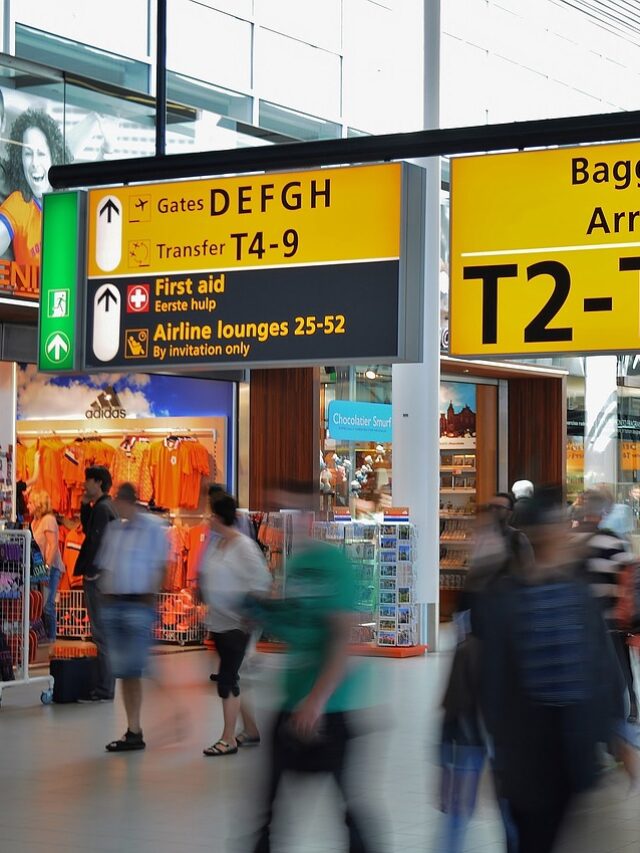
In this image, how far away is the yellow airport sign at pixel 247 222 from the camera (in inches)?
312

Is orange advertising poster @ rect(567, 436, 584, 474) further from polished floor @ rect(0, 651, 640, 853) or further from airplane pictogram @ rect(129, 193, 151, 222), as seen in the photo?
airplane pictogram @ rect(129, 193, 151, 222)

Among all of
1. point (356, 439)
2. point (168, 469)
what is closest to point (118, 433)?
point (168, 469)

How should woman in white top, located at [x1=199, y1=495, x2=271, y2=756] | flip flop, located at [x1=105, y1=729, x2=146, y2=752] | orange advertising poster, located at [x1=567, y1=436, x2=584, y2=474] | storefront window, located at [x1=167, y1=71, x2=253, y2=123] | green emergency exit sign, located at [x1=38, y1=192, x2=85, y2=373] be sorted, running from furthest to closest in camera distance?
orange advertising poster, located at [x1=567, y1=436, x2=584, y2=474], storefront window, located at [x1=167, y1=71, x2=253, y2=123], flip flop, located at [x1=105, y1=729, x2=146, y2=752], woman in white top, located at [x1=199, y1=495, x2=271, y2=756], green emergency exit sign, located at [x1=38, y1=192, x2=85, y2=373]

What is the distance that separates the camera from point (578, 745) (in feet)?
15.6

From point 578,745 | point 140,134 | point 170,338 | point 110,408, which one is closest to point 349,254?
point 170,338

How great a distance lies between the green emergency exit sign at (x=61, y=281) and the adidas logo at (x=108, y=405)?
9255 mm

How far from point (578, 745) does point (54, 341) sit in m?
4.98

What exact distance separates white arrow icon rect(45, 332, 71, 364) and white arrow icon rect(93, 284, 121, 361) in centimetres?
18

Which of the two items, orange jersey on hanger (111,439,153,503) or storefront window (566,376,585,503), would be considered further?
storefront window (566,376,585,503)

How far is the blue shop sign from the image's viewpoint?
1913 centimetres

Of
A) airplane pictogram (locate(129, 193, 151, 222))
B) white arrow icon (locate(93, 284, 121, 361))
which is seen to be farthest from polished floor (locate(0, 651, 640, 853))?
airplane pictogram (locate(129, 193, 151, 222))

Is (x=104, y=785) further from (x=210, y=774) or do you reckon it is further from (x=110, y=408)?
(x=110, y=408)

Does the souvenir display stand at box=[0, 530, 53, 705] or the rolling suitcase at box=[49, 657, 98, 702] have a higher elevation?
the souvenir display stand at box=[0, 530, 53, 705]

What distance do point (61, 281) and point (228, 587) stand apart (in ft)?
7.71
